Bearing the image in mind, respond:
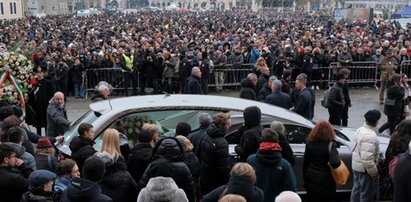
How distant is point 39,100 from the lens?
11.6 meters

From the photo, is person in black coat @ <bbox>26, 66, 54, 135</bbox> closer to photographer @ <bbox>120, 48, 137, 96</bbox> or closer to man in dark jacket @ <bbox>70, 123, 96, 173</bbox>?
photographer @ <bbox>120, 48, 137, 96</bbox>

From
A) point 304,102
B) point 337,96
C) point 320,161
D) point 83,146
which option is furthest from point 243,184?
point 337,96

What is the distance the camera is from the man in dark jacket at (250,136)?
264 inches

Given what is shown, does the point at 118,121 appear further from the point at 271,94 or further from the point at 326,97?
the point at 326,97

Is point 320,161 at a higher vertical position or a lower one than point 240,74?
higher

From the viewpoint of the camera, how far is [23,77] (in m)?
10.7

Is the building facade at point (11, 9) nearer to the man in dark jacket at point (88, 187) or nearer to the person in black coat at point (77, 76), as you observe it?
the person in black coat at point (77, 76)

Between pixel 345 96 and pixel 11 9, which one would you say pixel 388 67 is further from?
pixel 11 9

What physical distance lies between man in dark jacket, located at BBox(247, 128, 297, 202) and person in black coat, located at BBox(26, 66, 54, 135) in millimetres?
6907

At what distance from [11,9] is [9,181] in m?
80.7

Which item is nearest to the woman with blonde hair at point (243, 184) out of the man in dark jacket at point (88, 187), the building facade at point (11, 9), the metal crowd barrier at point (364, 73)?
the man in dark jacket at point (88, 187)

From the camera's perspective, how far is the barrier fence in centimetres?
1666

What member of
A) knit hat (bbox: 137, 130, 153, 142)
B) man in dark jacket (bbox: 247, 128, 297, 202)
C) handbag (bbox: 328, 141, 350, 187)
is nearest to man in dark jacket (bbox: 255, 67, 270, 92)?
handbag (bbox: 328, 141, 350, 187)

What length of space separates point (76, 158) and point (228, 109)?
2.24 metres
